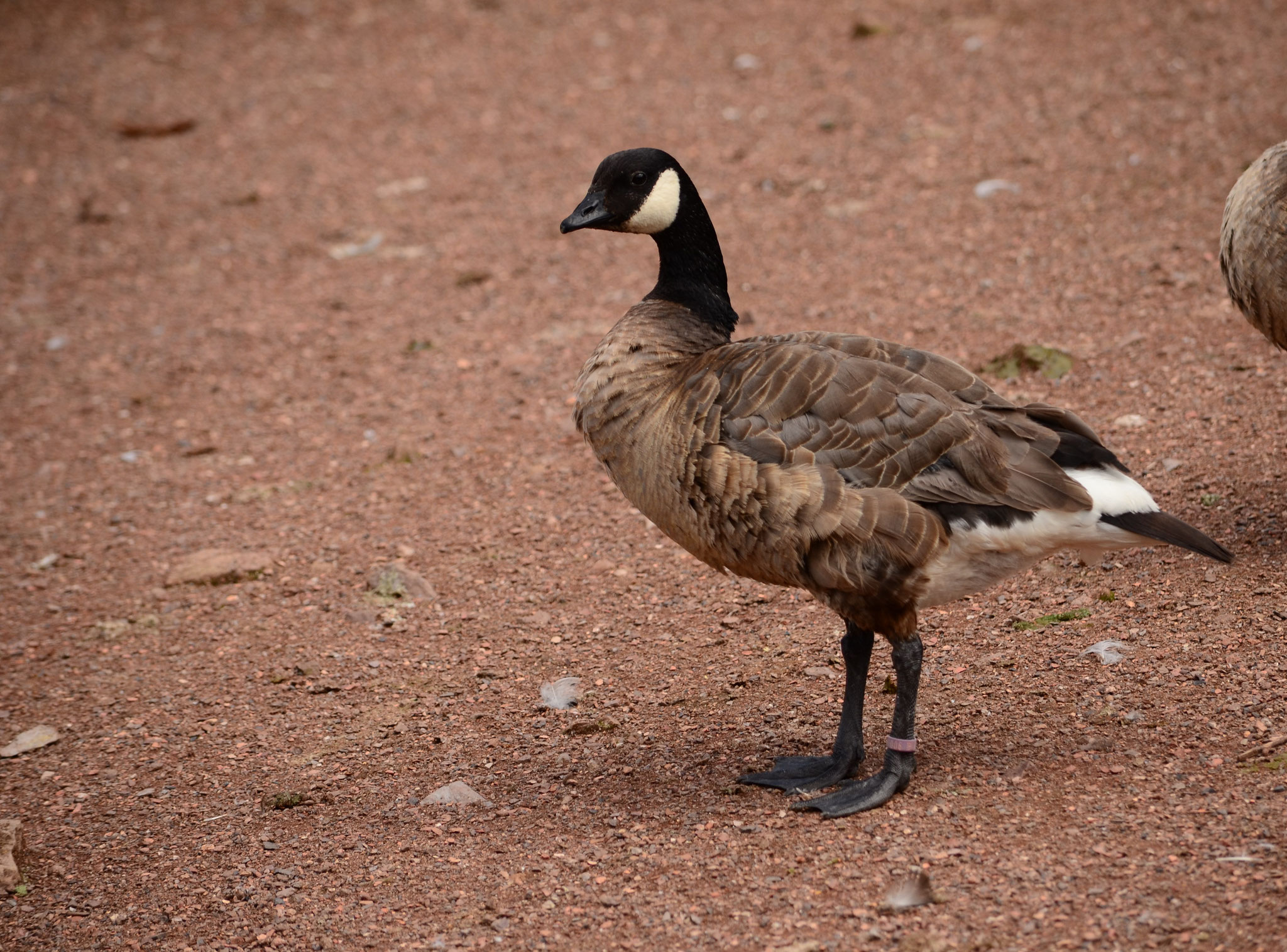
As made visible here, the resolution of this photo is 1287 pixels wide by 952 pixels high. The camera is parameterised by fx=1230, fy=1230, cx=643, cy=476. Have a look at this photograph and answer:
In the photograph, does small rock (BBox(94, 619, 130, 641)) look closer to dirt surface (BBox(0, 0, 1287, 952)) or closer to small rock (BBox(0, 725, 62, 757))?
dirt surface (BBox(0, 0, 1287, 952))

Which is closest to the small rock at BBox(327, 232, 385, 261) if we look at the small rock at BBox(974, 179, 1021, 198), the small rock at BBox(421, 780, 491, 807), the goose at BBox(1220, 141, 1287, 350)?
the small rock at BBox(974, 179, 1021, 198)

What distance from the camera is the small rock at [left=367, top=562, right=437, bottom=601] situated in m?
6.54

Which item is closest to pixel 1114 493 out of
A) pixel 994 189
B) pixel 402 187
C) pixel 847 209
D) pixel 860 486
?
pixel 860 486

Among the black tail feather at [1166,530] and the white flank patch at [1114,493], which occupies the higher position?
the white flank patch at [1114,493]

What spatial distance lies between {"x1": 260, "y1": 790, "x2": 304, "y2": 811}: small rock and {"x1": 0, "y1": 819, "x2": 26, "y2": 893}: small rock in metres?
0.92

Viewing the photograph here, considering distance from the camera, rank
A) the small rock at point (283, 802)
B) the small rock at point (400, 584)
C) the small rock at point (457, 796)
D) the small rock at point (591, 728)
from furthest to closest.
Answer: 1. the small rock at point (400, 584)
2. the small rock at point (591, 728)
3. the small rock at point (283, 802)
4. the small rock at point (457, 796)

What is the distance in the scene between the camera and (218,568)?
6980mm

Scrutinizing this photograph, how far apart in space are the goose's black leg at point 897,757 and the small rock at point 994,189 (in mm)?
6124

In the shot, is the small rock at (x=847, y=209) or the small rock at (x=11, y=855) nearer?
the small rock at (x=11, y=855)

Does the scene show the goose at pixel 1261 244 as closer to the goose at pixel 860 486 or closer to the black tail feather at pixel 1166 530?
the goose at pixel 860 486

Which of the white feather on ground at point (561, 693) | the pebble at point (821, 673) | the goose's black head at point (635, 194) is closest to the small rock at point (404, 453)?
the white feather on ground at point (561, 693)

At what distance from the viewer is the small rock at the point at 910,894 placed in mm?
3793

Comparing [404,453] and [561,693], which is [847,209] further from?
[561,693]

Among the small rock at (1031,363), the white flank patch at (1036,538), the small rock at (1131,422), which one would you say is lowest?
the small rock at (1131,422)
